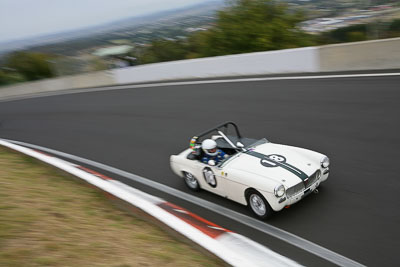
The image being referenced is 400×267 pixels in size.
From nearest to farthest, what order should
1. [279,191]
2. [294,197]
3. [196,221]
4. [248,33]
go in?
[279,191] → [294,197] → [196,221] → [248,33]

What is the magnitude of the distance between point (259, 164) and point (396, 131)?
11.5 feet

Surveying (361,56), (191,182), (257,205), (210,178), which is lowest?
(191,182)

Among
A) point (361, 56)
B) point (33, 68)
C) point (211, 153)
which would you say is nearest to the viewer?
point (211, 153)

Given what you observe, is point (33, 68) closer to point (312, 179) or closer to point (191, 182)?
point (191, 182)

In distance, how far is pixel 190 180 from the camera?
6.62 metres

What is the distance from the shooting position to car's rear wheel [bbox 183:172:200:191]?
21.3 feet

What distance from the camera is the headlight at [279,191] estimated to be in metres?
4.95

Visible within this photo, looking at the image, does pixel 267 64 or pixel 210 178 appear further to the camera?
pixel 267 64

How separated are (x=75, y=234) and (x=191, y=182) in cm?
265

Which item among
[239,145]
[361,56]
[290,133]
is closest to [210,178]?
[239,145]

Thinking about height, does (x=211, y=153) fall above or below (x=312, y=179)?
above

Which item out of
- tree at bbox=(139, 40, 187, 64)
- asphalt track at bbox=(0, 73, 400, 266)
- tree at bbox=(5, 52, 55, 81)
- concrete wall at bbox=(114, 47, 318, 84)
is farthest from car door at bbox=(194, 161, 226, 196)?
tree at bbox=(5, 52, 55, 81)

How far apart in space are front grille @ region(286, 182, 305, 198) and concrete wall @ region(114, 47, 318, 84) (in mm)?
8323

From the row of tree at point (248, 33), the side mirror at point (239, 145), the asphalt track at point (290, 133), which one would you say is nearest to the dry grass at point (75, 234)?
the asphalt track at point (290, 133)
